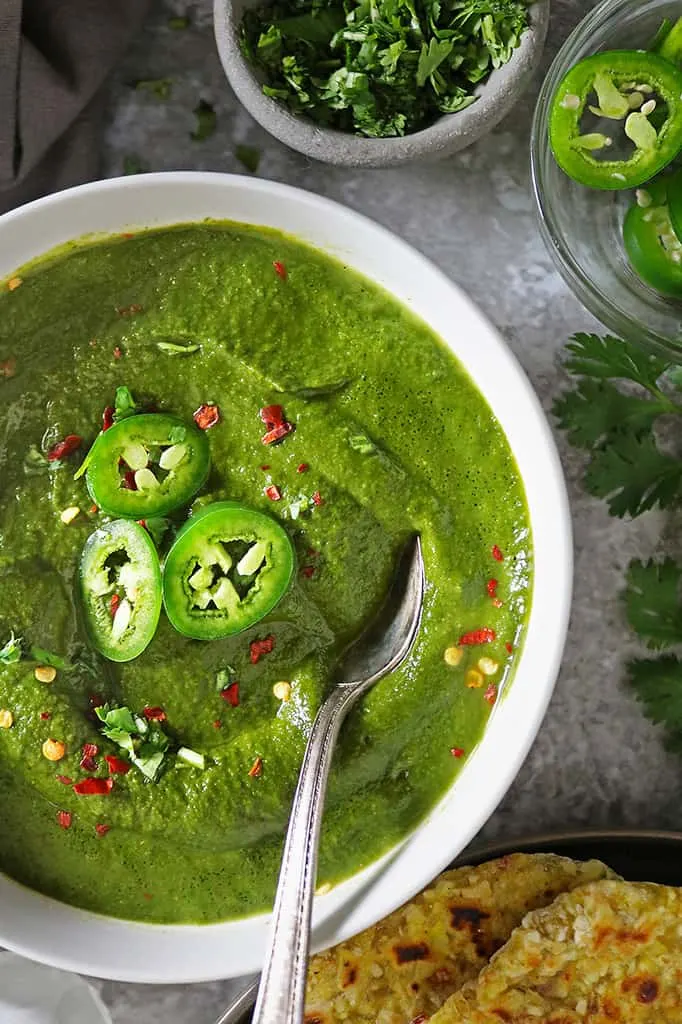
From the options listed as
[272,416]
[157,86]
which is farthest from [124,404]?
[157,86]

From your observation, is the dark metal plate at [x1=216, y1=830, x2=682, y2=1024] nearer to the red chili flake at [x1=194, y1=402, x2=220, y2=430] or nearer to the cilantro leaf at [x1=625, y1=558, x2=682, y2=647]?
the cilantro leaf at [x1=625, y1=558, x2=682, y2=647]

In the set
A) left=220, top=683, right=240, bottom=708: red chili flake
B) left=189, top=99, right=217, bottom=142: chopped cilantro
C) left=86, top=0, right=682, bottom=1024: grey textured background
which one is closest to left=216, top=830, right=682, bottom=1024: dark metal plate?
left=86, top=0, right=682, bottom=1024: grey textured background

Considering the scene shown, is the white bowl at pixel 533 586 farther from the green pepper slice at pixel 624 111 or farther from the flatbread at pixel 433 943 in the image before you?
the green pepper slice at pixel 624 111

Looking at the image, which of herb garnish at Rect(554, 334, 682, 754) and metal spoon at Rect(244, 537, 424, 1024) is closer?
metal spoon at Rect(244, 537, 424, 1024)

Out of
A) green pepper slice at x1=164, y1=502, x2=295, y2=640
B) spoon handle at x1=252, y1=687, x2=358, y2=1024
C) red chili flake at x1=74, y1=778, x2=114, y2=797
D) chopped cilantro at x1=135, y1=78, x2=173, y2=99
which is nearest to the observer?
spoon handle at x1=252, y1=687, x2=358, y2=1024

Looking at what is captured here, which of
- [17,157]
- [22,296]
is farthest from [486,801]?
[17,157]

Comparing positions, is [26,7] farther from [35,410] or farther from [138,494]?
[138,494]

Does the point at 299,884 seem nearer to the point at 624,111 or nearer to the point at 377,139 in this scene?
the point at 377,139
